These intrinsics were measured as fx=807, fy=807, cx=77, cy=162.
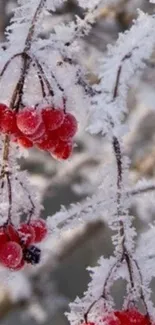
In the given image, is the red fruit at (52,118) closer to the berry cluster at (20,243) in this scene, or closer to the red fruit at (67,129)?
the red fruit at (67,129)

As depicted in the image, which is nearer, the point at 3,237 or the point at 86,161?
the point at 3,237

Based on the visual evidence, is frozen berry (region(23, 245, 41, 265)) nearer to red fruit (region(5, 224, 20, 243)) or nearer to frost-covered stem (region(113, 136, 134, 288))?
red fruit (region(5, 224, 20, 243))

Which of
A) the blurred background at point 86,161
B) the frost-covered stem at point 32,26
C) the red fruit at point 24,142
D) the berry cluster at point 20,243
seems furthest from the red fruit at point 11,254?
the blurred background at point 86,161

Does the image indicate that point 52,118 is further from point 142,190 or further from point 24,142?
point 142,190

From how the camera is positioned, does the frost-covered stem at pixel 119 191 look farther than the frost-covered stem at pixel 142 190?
No

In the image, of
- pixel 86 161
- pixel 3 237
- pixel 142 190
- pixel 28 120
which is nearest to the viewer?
pixel 28 120

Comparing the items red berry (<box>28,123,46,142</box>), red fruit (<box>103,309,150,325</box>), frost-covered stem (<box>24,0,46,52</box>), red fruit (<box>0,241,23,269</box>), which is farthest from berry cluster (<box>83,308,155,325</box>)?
frost-covered stem (<box>24,0,46,52</box>)

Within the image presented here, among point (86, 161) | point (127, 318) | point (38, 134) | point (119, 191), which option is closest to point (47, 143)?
point (38, 134)
